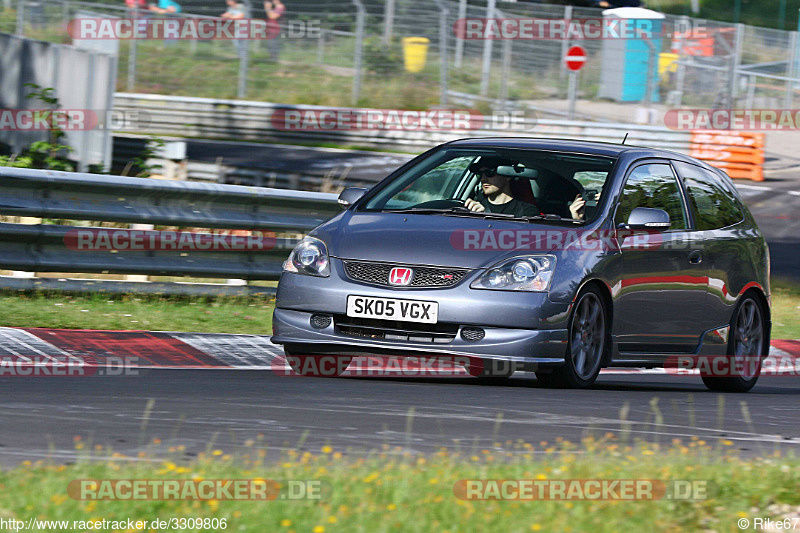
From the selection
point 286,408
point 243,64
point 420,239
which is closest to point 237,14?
point 243,64

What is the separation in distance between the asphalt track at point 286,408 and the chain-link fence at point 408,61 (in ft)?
63.1

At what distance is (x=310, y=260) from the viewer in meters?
8.05

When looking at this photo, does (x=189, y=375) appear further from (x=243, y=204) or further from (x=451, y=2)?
(x=451, y=2)

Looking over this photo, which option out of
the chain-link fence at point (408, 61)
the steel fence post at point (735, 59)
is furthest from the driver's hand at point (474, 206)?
the steel fence post at point (735, 59)

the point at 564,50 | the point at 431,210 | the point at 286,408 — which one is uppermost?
the point at 564,50

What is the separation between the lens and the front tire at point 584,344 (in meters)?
7.96

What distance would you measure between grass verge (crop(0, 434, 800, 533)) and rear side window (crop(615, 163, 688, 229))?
335 cm

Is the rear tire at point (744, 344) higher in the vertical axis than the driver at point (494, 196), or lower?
lower

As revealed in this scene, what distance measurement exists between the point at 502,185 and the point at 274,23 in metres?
19.9

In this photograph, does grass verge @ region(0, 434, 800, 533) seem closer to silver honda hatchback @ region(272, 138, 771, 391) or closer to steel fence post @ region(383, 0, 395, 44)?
silver honda hatchback @ region(272, 138, 771, 391)

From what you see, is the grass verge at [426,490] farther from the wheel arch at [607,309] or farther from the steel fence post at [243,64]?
the steel fence post at [243,64]

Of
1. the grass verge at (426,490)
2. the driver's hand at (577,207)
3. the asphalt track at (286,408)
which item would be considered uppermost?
the driver's hand at (577,207)

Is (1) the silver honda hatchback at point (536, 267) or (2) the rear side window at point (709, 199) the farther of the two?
(2) the rear side window at point (709, 199)

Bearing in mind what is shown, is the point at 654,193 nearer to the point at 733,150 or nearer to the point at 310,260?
the point at 310,260
